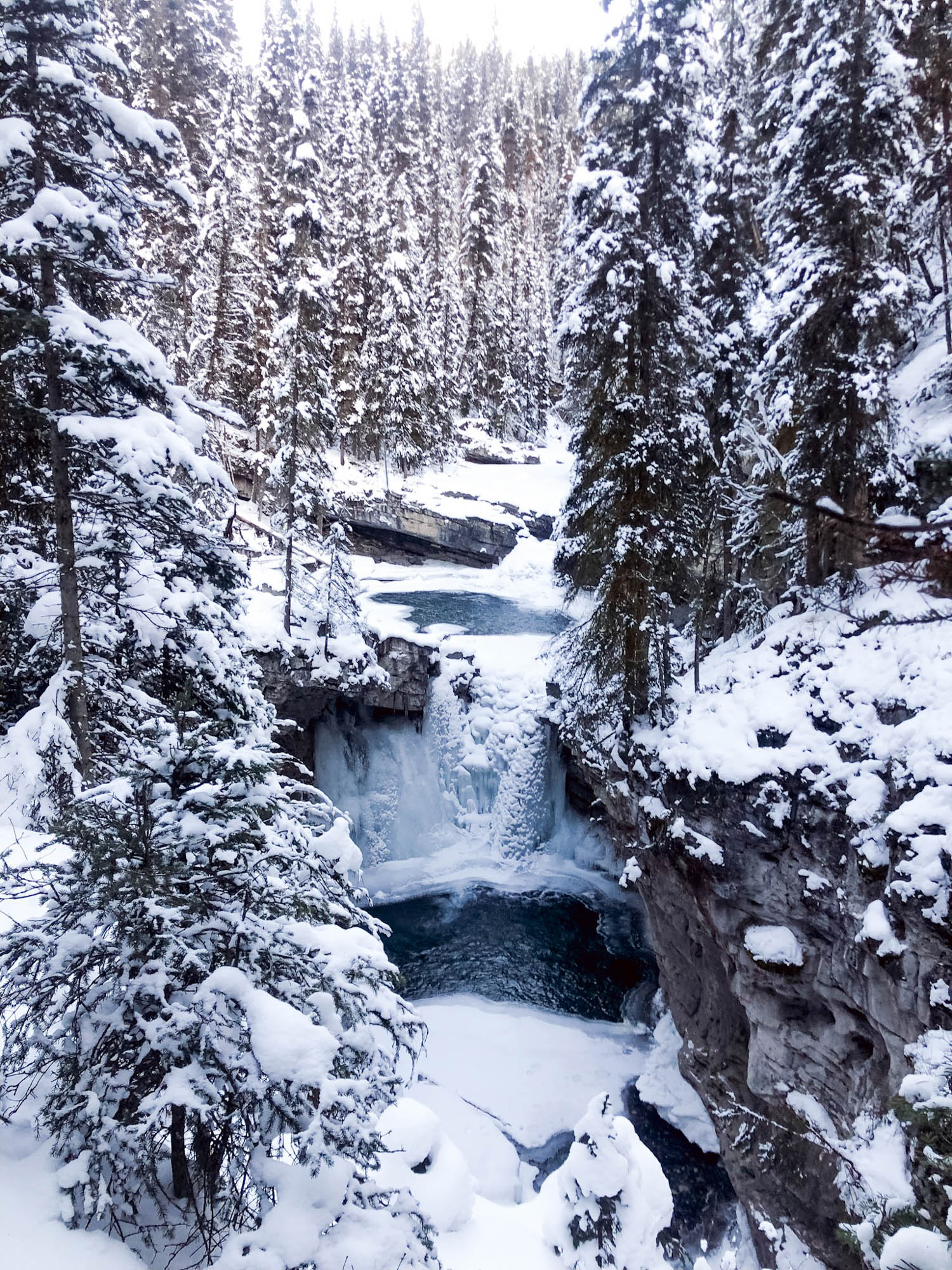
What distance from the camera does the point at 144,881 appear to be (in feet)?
12.9

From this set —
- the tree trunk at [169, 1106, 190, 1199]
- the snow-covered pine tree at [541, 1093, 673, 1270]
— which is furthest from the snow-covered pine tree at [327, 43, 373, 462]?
the tree trunk at [169, 1106, 190, 1199]

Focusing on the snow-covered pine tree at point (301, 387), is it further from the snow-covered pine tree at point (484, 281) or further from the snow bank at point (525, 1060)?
the snow-covered pine tree at point (484, 281)

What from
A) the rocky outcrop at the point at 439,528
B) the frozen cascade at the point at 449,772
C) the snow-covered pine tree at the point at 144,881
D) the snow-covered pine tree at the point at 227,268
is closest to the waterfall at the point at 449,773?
the frozen cascade at the point at 449,772

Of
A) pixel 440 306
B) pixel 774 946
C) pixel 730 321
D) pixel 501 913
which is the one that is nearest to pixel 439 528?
pixel 440 306

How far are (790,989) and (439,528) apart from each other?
958 inches

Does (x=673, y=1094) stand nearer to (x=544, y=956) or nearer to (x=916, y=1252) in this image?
(x=544, y=956)

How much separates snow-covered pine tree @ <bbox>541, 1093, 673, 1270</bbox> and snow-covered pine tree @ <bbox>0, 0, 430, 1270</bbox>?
2.54m

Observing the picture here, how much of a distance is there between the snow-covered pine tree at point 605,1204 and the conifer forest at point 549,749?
0.15ft

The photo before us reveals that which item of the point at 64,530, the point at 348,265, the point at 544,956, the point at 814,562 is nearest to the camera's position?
the point at 64,530

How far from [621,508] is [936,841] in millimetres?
6630

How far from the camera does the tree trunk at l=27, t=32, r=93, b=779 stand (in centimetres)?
610

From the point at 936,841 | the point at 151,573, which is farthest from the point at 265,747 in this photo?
the point at 936,841

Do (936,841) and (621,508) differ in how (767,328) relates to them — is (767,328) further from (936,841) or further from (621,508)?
(936,841)

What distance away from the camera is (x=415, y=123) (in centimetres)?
3791
